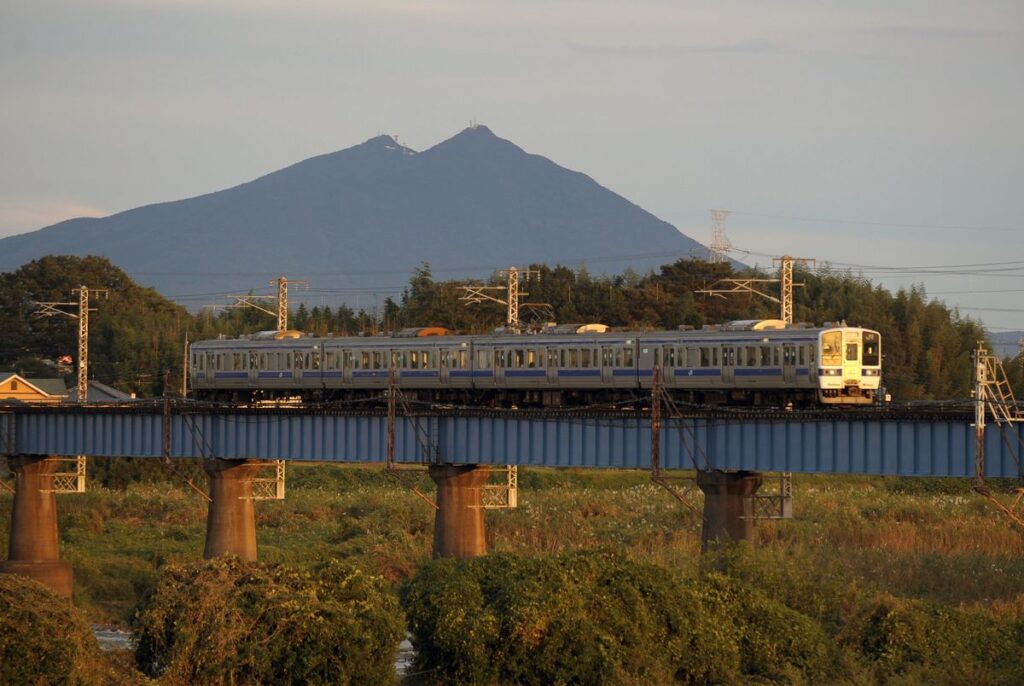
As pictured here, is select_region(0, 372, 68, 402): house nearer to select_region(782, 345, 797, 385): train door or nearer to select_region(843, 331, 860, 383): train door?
select_region(782, 345, 797, 385): train door

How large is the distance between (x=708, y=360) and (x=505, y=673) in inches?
847

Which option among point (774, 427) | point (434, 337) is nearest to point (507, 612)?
point (774, 427)

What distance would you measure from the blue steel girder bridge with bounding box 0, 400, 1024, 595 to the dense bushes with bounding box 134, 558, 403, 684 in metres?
18.4

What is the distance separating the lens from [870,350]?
59469mm

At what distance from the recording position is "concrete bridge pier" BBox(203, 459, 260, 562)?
7188 cm

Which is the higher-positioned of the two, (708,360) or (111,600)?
(708,360)

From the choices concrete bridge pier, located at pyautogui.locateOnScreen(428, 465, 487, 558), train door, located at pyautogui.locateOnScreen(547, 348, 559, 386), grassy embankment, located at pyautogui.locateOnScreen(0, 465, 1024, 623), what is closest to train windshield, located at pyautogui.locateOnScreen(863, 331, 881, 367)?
grassy embankment, located at pyautogui.locateOnScreen(0, 465, 1024, 623)

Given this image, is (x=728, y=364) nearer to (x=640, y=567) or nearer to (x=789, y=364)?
(x=789, y=364)

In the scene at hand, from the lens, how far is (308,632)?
126 ft

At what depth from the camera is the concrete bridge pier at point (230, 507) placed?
236ft

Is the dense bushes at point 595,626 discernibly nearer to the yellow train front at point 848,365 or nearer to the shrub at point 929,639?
the shrub at point 929,639

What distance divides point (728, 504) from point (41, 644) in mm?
27856

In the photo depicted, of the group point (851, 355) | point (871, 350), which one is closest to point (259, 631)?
point (851, 355)

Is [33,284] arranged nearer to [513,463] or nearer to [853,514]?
[853,514]
